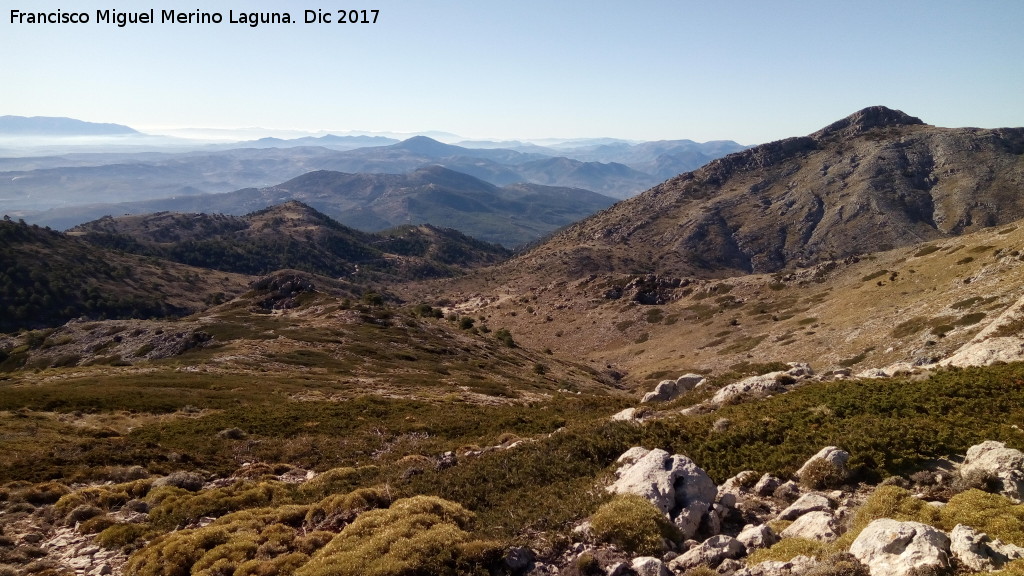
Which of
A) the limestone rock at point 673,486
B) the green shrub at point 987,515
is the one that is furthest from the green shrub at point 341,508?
the green shrub at point 987,515

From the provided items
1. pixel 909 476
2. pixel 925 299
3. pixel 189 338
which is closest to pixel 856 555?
pixel 909 476

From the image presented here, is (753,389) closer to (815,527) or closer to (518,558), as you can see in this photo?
(815,527)

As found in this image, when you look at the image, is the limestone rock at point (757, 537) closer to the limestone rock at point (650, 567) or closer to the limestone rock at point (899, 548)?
the limestone rock at point (899, 548)

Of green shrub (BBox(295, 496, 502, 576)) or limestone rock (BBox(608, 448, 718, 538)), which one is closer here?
green shrub (BBox(295, 496, 502, 576))

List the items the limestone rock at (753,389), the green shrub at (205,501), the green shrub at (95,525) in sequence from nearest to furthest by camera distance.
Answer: the green shrub at (95,525)
the green shrub at (205,501)
the limestone rock at (753,389)

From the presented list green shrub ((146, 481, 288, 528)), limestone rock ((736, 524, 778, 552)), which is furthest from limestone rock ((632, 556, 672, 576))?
green shrub ((146, 481, 288, 528))

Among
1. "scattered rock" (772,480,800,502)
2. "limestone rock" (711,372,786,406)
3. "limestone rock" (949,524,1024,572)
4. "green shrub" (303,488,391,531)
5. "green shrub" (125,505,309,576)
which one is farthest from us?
"limestone rock" (711,372,786,406)

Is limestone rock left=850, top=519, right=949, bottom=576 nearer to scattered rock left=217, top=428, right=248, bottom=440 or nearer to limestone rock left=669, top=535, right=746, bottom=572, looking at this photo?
limestone rock left=669, top=535, right=746, bottom=572

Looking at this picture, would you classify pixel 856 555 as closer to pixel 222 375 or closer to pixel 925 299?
pixel 222 375
